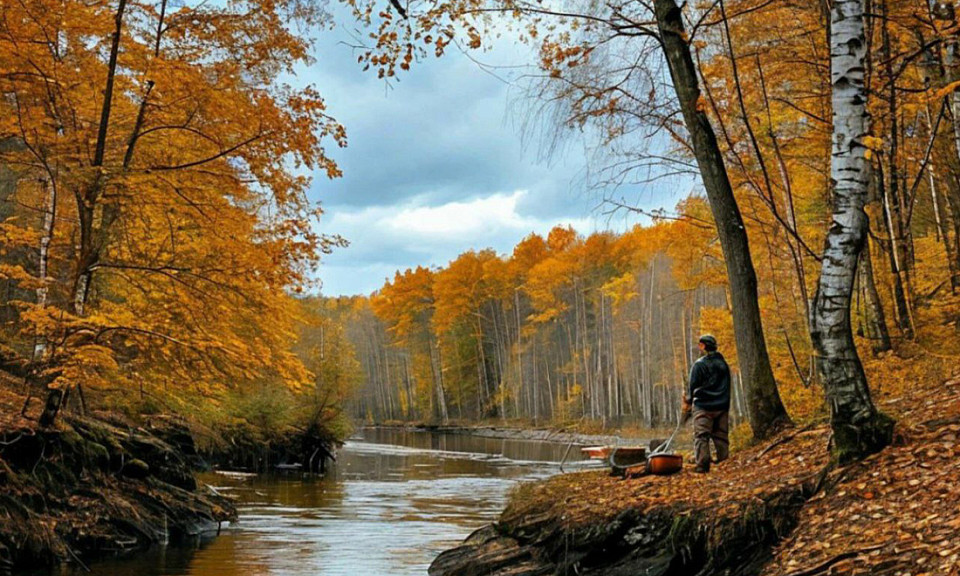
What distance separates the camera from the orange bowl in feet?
28.5

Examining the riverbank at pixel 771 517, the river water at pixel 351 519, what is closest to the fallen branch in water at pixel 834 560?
the riverbank at pixel 771 517

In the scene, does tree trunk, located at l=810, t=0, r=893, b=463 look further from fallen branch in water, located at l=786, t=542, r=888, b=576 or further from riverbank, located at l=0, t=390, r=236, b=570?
riverbank, located at l=0, t=390, r=236, b=570

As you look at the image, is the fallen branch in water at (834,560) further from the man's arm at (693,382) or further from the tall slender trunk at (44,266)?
the tall slender trunk at (44,266)

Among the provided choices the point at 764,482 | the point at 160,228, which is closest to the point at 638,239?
the point at 160,228

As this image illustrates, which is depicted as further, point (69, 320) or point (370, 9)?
point (69, 320)

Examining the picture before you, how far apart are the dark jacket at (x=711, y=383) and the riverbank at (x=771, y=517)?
690mm

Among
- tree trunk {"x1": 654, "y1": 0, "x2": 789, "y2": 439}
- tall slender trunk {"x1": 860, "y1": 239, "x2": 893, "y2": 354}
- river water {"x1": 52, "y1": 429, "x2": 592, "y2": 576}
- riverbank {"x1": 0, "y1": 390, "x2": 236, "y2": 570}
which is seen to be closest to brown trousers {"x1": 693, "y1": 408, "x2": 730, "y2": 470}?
tree trunk {"x1": 654, "y1": 0, "x2": 789, "y2": 439}

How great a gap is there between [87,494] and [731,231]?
10.2 meters

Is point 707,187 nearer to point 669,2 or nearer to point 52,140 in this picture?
point 669,2

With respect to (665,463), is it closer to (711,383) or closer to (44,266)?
(711,383)

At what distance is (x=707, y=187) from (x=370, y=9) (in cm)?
503

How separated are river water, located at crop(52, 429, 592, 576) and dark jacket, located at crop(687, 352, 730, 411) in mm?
4279

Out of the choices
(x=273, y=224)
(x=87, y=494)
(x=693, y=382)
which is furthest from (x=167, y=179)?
(x=693, y=382)

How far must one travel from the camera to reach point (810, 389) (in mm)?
12398
